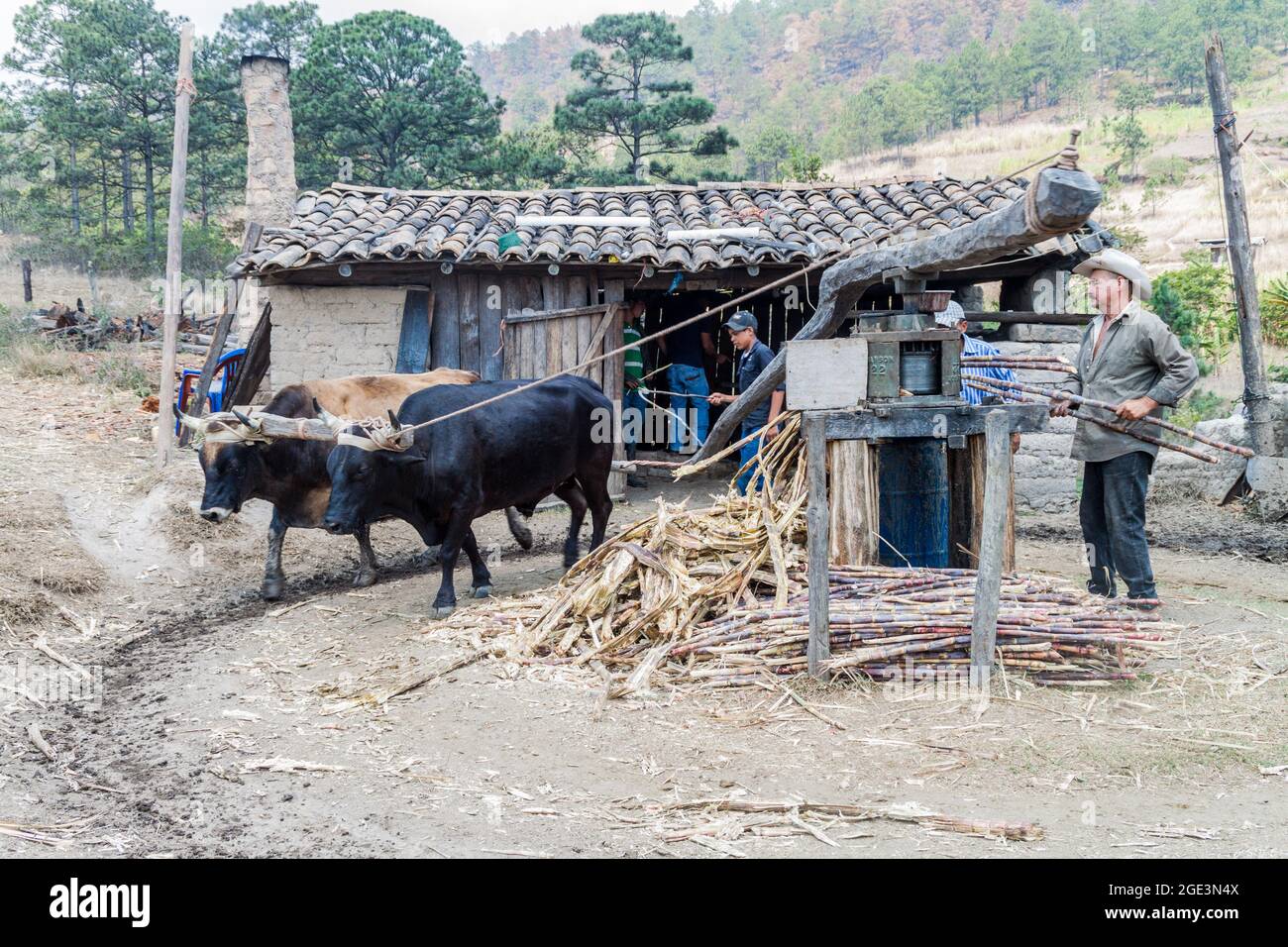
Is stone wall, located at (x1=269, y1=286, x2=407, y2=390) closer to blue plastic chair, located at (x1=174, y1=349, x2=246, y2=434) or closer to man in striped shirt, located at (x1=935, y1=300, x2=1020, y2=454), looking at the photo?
blue plastic chair, located at (x1=174, y1=349, x2=246, y2=434)

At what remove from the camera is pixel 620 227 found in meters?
11.5

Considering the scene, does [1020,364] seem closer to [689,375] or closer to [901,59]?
[689,375]

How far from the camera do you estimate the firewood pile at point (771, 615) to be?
17.6ft

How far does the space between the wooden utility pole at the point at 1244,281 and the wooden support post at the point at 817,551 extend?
6254 millimetres

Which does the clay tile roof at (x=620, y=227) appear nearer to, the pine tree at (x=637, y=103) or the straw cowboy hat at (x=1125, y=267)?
the straw cowboy hat at (x=1125, y=267)

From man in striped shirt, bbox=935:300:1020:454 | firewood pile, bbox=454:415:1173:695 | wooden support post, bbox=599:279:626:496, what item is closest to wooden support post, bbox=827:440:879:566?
firewood pile, bbox=454:415:1173:695

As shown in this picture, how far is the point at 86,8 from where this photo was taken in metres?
28.0

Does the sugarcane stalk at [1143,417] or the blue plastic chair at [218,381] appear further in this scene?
the blue plastic chair at [218,381]

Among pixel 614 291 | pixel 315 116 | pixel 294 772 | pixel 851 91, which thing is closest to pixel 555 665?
pixel 294 772

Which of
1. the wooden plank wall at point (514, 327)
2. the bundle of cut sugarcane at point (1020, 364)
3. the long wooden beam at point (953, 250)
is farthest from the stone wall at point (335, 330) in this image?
the bundle of cut sugarcane at point (1020, 364)

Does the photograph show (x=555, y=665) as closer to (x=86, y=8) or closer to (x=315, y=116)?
(x=315, y=116)

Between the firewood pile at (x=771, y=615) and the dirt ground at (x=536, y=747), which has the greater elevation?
the firewood pile at (x=771, y=615)

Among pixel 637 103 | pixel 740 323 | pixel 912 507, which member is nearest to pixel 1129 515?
pixel 912 507

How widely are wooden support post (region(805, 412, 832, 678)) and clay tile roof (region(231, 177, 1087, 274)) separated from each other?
188 inches
